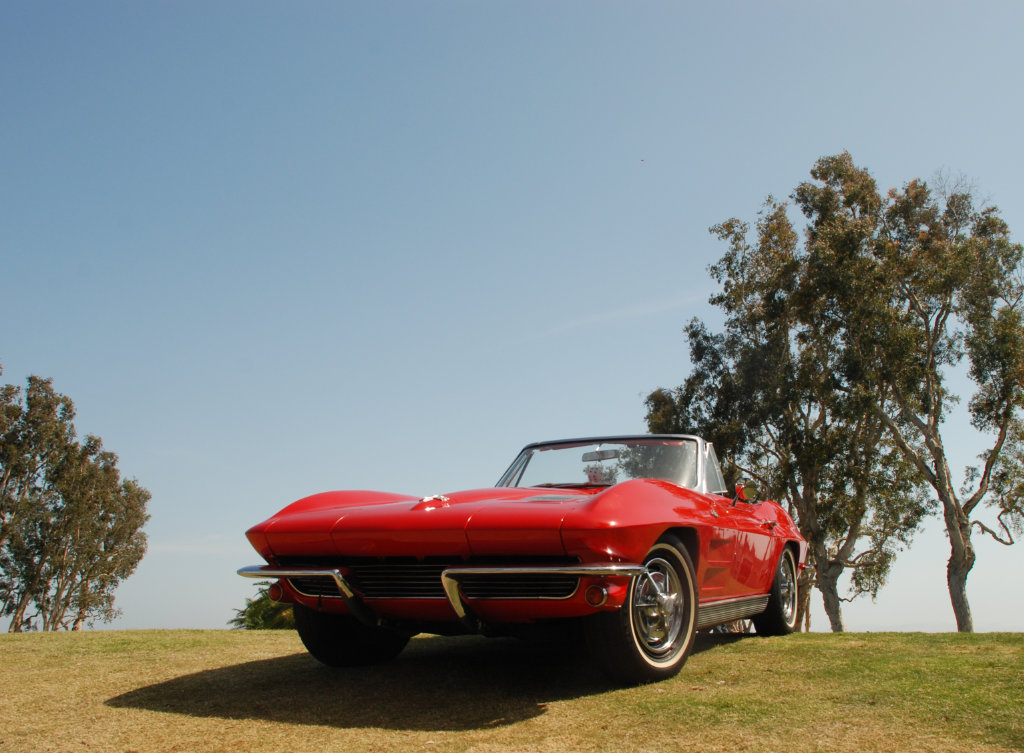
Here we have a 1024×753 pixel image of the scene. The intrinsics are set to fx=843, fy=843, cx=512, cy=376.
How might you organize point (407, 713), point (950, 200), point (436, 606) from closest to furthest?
point (407, 713) → point (436, 606) → point (950, 200)

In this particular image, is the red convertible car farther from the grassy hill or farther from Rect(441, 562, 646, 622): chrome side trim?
the grassy hill

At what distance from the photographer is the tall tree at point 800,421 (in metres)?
26.0

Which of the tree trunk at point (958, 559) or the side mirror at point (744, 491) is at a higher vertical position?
the side mirror at point (744, 491)

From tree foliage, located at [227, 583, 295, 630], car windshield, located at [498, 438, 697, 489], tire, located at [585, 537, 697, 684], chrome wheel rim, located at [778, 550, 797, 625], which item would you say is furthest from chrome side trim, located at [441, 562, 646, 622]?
tree foliage, located at [227, 583, 295, 630]

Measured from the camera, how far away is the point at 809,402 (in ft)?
90.7

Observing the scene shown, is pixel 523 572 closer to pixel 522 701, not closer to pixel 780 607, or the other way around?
pixel 522 701

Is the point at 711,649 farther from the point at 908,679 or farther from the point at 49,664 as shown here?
the point at 49,664

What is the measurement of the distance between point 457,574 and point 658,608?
106 cm

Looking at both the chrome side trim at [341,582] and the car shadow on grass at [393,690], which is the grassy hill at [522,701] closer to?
the car shadow on grass at [393,690]

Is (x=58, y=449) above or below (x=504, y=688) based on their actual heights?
above

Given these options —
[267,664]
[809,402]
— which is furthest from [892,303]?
[267,664]

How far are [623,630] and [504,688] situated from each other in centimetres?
72

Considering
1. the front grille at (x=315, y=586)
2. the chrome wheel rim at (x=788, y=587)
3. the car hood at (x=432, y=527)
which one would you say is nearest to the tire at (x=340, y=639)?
the front grille at (x=315, y=586)

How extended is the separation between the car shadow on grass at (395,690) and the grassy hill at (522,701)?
1 cm
